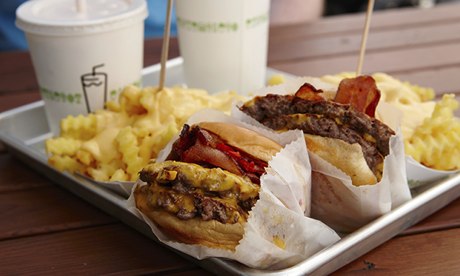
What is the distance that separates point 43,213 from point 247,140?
1.42 ft

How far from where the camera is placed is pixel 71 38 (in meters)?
1.42

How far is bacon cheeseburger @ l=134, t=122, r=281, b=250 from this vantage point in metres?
0.93

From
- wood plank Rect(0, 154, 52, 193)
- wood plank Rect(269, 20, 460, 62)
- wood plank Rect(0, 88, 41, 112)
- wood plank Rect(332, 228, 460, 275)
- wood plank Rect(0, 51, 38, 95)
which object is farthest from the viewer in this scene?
wood plank Rect(269, 20, 460, 62)

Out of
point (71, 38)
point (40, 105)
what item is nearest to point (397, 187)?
point (71, 38)

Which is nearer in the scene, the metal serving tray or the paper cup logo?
the metal serving tray

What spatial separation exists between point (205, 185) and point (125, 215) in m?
0.26

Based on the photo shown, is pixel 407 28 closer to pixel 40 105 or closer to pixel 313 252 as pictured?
pixel 40 105

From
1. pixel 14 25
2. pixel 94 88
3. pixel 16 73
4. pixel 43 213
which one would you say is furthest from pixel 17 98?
pixel 43 213

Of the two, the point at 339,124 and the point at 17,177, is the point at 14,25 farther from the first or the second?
the point at 339,124

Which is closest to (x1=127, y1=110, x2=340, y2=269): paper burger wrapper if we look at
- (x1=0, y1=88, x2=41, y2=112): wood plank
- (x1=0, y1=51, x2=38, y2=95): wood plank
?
(x1=0, y1=88, x2=41, y2=112): wood plank

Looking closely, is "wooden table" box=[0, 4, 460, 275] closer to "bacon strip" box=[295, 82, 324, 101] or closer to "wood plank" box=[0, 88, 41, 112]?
"wood plank" box=[0, 88, 41, 112]

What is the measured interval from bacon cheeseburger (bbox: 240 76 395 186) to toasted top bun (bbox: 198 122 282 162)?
0.06 m

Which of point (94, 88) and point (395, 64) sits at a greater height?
point (94, 88)

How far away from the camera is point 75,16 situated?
1458 millimetres
